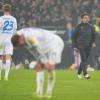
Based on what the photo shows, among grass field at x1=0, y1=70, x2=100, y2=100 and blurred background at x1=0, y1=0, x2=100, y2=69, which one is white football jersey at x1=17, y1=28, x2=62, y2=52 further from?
blurred background at x1=0, y1=0, x2=100, y2=69

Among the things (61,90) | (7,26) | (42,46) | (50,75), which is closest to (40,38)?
(42,46)

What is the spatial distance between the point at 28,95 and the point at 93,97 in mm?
1668

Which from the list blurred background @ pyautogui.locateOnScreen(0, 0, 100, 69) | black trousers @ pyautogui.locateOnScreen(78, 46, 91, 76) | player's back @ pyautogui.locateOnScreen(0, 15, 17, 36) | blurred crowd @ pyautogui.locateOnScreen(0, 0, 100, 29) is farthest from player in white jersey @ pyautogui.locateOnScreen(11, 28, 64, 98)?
blurred crowd @ pyautogui.locateOnScreen(0, 0, 100, 29)

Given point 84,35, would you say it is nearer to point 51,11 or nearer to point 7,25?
point 7,25

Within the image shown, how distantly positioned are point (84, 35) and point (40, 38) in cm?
723

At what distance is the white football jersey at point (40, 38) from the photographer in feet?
43.3

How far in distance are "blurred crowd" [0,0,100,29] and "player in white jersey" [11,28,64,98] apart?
17.1 meters

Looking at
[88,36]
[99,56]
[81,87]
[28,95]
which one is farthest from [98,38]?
[28,95]

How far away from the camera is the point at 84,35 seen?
2055 centimetres

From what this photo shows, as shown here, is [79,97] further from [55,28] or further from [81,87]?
[55,28]

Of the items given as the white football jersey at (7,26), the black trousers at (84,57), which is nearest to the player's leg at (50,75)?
the white football jersey at (7,26)

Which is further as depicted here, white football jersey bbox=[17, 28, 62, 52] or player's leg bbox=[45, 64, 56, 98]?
player's leg bbox=[45, 64, 56, 98]

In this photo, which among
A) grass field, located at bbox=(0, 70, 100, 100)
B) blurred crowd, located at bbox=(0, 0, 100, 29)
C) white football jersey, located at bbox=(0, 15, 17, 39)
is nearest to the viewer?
grass field, located at bbox=(0, 70, 100, 100)

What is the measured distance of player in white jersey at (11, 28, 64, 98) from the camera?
1310cm
